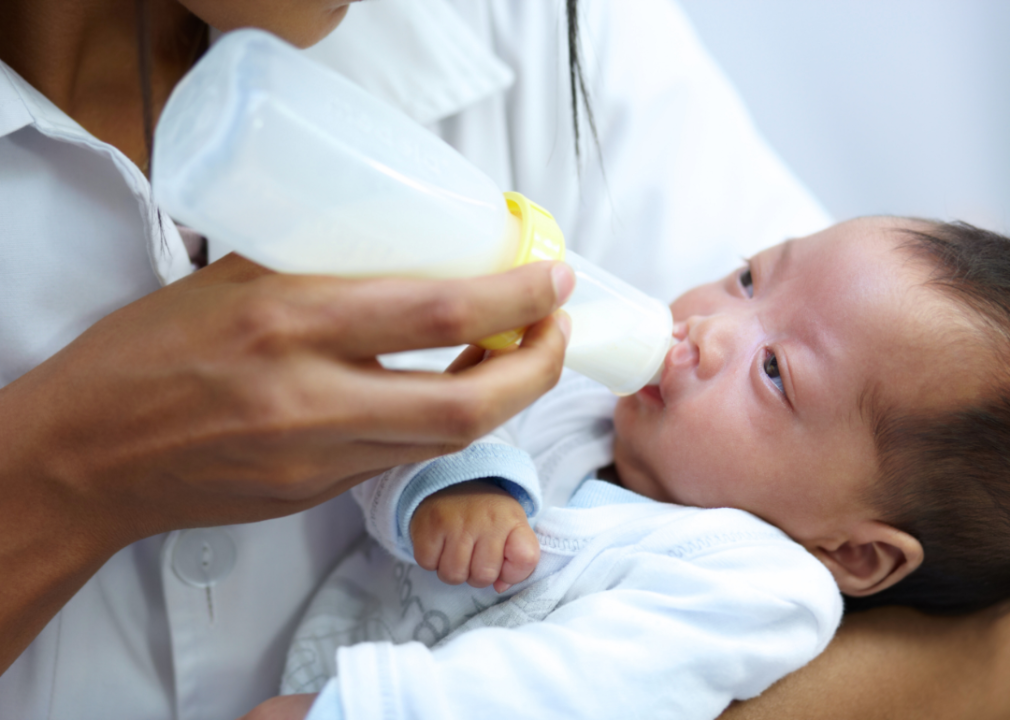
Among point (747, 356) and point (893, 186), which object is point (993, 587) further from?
point (893, 186)

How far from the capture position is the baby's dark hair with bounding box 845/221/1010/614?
2.89 feet

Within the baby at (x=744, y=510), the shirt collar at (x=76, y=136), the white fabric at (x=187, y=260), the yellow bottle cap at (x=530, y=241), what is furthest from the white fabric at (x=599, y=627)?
the shirt collar at (x=76, y=136)

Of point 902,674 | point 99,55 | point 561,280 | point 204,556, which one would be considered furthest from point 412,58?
point 902,674

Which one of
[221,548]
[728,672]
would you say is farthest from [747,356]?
[221,548]

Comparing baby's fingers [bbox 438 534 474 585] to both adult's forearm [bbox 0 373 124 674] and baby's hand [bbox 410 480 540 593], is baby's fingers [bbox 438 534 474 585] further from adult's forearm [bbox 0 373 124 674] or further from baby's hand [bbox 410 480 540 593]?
adult's forearm [bbox 0 373 124 674]

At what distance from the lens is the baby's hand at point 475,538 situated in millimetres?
849

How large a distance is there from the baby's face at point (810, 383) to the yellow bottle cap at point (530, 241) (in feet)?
1.19

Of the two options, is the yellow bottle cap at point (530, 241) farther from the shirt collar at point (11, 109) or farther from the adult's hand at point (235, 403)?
the shirt collar at point (11, 109)

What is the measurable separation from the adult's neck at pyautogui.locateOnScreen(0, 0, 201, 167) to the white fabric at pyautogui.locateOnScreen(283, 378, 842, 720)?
607 mm

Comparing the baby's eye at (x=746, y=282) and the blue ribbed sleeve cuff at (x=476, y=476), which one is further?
the baby's eye at (x=746, y=282)

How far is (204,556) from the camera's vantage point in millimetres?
958

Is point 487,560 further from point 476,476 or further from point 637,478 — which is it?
point 637,478

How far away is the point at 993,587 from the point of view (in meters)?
0.99

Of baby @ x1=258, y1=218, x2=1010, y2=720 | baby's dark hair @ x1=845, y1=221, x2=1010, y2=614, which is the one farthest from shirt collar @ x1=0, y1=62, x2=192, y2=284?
baby's dark hair @ x1=845, y1=221, x2=1010, y2=614
